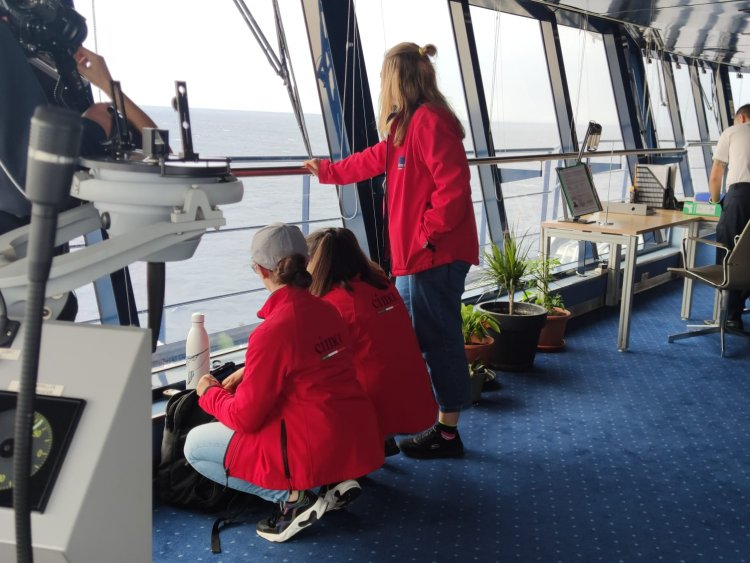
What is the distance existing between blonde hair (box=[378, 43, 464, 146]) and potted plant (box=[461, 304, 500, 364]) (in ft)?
4.05

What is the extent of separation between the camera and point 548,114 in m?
5.84

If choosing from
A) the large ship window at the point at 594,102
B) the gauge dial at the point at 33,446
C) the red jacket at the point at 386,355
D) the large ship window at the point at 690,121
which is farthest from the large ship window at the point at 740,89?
the gauge dial at the point at 33,446

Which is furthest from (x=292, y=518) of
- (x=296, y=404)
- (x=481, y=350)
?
(x=481, y=350)

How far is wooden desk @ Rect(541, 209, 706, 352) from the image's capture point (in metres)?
4.32

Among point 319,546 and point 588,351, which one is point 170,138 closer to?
point 319,546

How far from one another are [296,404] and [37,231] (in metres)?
1.59

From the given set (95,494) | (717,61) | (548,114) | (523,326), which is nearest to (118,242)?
(95,494)

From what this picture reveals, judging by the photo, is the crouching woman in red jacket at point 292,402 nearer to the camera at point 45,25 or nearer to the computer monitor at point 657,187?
the camera at point 45,25

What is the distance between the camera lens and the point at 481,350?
3592 mm

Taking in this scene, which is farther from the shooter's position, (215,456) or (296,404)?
(215,456)

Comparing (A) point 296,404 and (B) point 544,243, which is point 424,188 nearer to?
(A) point 296,404

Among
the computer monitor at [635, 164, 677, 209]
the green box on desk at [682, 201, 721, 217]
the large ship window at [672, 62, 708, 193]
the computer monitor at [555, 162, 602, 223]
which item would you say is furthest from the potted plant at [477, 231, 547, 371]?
the large ship window at [672, 62, 708, 193]

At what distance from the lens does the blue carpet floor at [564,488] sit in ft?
7.29

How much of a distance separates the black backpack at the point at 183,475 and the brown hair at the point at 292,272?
625 millimetres
